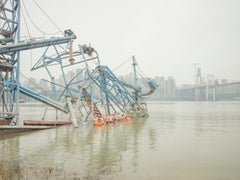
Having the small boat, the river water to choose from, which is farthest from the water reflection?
the small boat

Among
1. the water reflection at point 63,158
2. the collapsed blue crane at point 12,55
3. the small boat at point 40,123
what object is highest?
the collapsed blue crane at point 12,55

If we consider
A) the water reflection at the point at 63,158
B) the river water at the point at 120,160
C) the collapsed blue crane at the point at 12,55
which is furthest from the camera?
the collapsed blue crane at the point at 12,55

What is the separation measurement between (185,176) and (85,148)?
27.2ft

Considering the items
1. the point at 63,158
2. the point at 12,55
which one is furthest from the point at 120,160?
the point at 12,55

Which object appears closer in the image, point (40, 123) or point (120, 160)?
point (120, 160)

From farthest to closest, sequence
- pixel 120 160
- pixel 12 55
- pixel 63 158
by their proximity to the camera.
→ pixel 12 55 → pixel 63 158 → pixel 120 160

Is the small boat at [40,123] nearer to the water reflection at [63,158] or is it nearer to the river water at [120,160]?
the water reflection at [63,158]

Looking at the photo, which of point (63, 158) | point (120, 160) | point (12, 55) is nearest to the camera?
point (120, 160)

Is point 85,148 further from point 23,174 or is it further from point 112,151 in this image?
point 23,174

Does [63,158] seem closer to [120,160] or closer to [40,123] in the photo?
[120,160]

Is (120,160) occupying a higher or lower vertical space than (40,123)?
lower

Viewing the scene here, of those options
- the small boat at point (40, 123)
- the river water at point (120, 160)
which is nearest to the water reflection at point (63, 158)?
the river water at point (120, 160)

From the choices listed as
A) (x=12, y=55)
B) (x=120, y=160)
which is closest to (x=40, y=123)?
(x=12, y=55)

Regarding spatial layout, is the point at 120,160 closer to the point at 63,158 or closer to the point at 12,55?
the point at 63,158
